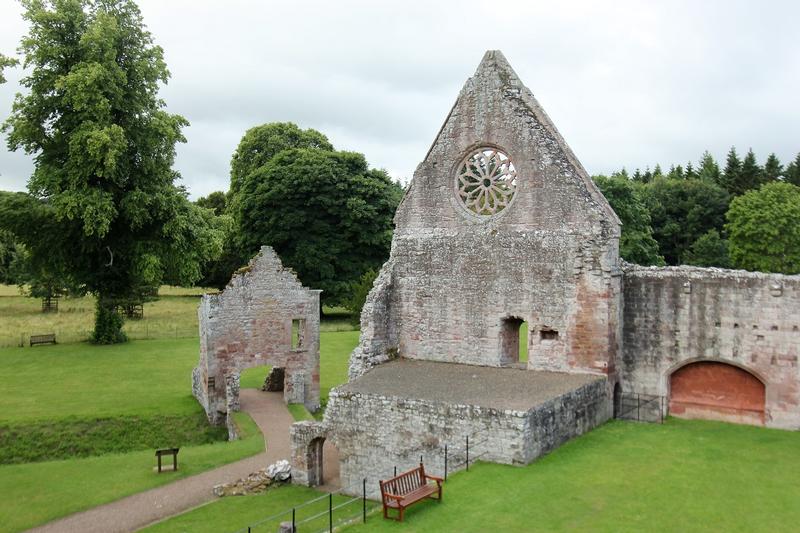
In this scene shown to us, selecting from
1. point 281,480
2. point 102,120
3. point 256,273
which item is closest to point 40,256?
point 102,120

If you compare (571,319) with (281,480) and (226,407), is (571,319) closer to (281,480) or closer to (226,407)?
(281,480)

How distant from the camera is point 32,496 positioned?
1714 cm

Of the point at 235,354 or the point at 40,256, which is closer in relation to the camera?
the point at 235,354

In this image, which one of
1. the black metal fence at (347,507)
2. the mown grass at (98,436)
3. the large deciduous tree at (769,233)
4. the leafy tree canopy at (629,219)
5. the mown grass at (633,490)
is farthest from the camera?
the large deciduous tree at (769,233)

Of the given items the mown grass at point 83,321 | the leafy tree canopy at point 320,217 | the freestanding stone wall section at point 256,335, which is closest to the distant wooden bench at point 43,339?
the mown grass at point 83,321

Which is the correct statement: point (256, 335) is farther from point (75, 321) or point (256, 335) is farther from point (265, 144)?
point (265, 144)

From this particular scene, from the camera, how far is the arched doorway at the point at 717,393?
18.7 metres

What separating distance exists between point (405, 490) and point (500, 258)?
29.4 feet

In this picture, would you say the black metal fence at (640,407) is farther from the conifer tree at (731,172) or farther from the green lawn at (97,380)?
the conifer tree at (731,172)

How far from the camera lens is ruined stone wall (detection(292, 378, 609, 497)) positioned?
15344 mm

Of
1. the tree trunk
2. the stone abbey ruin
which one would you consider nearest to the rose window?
the stone abbey ruin

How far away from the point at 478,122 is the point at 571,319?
6.53 m

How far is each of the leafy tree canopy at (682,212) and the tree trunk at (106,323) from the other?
4513cm

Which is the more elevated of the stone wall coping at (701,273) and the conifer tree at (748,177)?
the conifer tree at (748,177)
